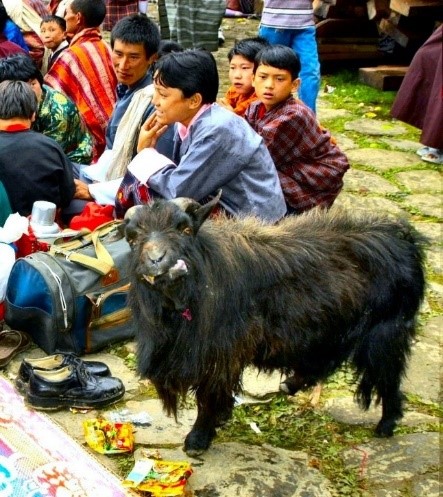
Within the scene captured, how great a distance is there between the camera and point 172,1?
8.84 meters

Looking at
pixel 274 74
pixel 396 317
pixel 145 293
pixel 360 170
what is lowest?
pixel 360 170

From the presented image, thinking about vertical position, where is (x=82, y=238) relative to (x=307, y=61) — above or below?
below

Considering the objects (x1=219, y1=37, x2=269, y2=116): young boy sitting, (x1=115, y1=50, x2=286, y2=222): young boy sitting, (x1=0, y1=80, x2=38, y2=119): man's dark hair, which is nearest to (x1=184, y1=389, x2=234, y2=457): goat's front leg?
(x1=115, y1=50, x2=286, y2=222): young boy sitting

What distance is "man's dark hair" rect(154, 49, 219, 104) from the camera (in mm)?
4723

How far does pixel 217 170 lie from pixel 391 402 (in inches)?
63.8

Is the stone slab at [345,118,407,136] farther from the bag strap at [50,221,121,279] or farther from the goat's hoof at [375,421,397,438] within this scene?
the goat's hoof at [375,421,397,438]

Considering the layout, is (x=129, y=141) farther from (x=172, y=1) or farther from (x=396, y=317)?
(x=172, y=1)

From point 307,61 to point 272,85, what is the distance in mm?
2321

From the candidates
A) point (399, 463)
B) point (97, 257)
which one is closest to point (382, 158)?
point (97, 257)

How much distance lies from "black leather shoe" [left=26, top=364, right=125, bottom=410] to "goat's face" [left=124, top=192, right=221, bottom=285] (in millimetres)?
1185

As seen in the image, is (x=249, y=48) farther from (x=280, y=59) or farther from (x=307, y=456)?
(x=307, y=456)

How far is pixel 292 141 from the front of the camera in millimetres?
5512

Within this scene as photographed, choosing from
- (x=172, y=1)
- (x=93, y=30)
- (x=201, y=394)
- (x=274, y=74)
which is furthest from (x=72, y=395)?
(x=172, y=1)

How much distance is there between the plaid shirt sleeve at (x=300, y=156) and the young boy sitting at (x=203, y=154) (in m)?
0.56
